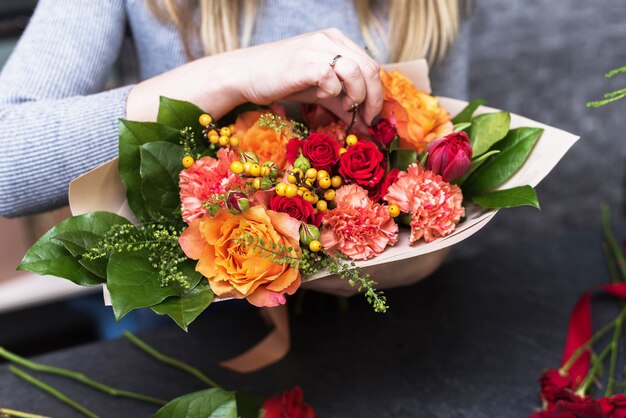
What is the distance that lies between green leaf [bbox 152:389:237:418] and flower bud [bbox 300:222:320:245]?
6.0 inches

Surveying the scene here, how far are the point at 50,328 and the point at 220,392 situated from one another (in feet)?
2.83

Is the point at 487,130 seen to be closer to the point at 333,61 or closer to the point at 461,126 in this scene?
the point at 461,126

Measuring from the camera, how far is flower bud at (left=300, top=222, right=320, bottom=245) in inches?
20.7

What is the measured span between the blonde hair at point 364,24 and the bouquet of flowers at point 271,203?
261 mm

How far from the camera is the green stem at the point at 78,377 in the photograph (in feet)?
2.36

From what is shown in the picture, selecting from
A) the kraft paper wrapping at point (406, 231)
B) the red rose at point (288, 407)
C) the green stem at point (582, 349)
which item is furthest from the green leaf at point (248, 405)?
the green stem at point (582, 349)

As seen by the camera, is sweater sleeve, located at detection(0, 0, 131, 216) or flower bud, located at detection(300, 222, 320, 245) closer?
flower bud, located at detection(300, 222, 320, 245)

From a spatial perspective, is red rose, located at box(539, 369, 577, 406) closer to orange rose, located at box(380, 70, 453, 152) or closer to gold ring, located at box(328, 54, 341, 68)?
orange rose, located at box(380, 70, 453, 152)

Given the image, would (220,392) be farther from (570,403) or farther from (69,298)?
(69,298)

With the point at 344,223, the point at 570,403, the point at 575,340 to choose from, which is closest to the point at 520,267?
the point at 575,340

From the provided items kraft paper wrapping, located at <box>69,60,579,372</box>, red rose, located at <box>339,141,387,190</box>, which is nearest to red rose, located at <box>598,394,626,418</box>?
kraft paper wrapping, located at <box>69,60,579,372</box>

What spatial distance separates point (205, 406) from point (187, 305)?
0.10 m

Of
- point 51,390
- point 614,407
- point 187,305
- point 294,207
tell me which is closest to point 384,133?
point 294,207

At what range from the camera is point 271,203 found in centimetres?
54
